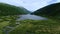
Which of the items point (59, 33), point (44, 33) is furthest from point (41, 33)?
point (59, 33)

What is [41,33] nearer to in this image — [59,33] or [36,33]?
[36,33]

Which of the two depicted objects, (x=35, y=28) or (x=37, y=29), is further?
(x=35, y=28)

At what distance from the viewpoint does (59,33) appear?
5481cm

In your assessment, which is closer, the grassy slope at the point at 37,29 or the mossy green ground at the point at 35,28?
the grassy slope at the point at 37,29

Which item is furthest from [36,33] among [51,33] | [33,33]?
[51,33]

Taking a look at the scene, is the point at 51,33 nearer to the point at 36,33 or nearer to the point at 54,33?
the point at 54,33

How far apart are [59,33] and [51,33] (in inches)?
104

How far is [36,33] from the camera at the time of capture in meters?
56.6

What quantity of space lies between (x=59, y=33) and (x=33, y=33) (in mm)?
8924

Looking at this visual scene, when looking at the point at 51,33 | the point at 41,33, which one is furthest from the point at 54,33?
the point at 41,33

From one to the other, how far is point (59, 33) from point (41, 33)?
20.0ft

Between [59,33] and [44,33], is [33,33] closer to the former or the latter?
[44,33]

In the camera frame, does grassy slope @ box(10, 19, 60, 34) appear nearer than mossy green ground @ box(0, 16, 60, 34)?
Yes

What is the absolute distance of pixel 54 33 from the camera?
2180 inches
